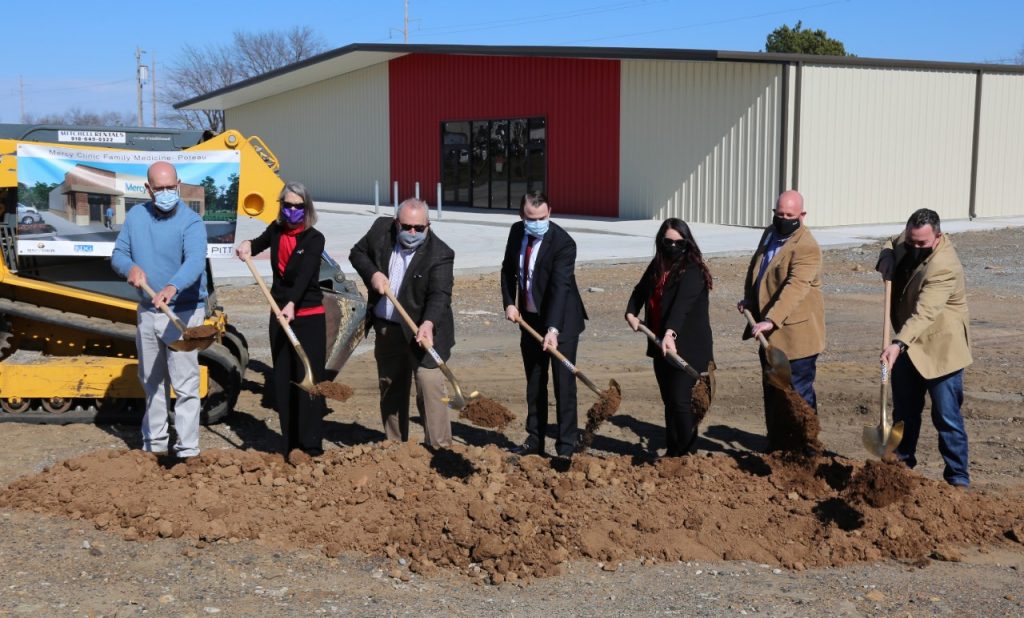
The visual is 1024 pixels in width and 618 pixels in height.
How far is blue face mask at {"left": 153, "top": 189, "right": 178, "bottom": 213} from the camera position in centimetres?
645

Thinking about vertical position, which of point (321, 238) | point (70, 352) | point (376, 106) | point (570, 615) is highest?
point (376, 106)

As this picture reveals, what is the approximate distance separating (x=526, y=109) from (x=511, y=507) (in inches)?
938

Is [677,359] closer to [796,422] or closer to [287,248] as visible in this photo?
[796,422]

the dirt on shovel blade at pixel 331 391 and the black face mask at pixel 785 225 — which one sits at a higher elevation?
the black face mask at pixel 785 225

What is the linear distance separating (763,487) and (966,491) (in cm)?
112

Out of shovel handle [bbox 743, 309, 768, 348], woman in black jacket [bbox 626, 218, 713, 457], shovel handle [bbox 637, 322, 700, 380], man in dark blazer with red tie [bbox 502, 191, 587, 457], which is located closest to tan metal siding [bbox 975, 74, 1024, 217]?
shovel handle [bbox 743, 309, 768, 348]

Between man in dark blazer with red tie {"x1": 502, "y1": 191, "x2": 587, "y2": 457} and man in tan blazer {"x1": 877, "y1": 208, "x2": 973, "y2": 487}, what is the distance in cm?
186

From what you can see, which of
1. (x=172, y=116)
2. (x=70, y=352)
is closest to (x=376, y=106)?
(x=70, y=352)

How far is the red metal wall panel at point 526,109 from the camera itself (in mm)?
26625

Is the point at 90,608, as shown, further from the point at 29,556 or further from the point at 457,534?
the point at 457,534

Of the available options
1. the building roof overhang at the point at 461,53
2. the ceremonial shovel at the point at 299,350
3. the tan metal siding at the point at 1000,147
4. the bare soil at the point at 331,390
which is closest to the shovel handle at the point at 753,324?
the bare soil at the point at 331,390

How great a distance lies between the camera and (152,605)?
491cm

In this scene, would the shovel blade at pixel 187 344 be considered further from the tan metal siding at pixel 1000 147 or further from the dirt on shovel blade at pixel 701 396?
the tan metal siding at pixel 1000 147

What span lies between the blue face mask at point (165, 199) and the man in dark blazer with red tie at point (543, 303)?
1999mm
